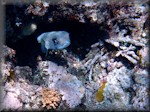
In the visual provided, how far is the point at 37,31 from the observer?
4535 millimetres

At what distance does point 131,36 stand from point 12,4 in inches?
85.2

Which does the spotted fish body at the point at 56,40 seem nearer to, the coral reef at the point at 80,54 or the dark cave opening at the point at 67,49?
the coral reef at the point at 80,54

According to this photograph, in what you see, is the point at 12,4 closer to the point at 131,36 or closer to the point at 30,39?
the point at 30,39

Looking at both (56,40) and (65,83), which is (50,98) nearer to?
(65,83)

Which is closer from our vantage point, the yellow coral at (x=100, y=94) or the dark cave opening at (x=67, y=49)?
the yellow coral at (x=100, y=94)

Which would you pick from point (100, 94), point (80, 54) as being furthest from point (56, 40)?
point (100, 94)

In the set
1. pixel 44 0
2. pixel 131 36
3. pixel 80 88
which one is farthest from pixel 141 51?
pixel 44 0

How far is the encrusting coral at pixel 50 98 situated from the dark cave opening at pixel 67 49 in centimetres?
96

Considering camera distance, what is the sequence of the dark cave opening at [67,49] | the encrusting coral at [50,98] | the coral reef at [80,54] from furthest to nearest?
1. the dark cave opening at [67,49]
2. the coral reef at [80,54]
3. the encrusting coral at [50,98]

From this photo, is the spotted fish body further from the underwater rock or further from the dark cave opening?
the underwater rock

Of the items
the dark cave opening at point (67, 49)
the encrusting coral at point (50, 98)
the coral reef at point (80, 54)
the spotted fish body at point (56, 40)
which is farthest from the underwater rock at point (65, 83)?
the spotted fish body at point (56, 40)

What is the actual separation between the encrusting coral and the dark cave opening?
96 cm

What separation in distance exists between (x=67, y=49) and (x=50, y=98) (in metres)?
1.35

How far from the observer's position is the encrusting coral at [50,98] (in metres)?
3.49
